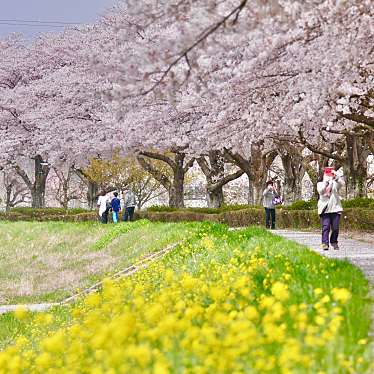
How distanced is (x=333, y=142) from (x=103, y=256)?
13.7m

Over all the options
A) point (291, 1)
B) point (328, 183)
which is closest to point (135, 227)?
point (328, 183)

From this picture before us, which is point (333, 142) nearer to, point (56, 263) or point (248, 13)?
point (56, 263)

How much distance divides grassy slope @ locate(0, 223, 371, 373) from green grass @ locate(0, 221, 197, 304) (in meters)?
3.23

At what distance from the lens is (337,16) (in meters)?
10.0

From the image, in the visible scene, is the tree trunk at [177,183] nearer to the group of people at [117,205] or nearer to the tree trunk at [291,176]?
the group of people at [117,205]

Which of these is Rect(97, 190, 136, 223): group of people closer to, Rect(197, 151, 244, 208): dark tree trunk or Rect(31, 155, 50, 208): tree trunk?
Rect(197, 151, 244, 208): dark tree trunk

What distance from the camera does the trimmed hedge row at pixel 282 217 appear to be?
22.4 metres

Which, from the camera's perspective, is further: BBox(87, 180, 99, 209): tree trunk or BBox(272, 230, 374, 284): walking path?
BBox(87, 180, 99, 209): tree trunk

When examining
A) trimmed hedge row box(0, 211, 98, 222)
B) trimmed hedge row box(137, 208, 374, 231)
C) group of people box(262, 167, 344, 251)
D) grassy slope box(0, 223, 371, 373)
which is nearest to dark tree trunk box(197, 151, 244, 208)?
trimmed hedge row box(137, 208, 374, 231)

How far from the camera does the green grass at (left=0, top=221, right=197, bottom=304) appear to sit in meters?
17.7

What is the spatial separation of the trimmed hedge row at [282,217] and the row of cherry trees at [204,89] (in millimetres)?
2342

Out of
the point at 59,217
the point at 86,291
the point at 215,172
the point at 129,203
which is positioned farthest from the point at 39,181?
the point at 86,291

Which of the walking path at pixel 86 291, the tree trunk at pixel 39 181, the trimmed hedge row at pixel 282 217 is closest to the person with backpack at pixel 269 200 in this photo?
the trimmed hedge row at pixel 282 217

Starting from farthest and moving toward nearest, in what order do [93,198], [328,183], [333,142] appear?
[93,198]
[333,142]
[328,183]
